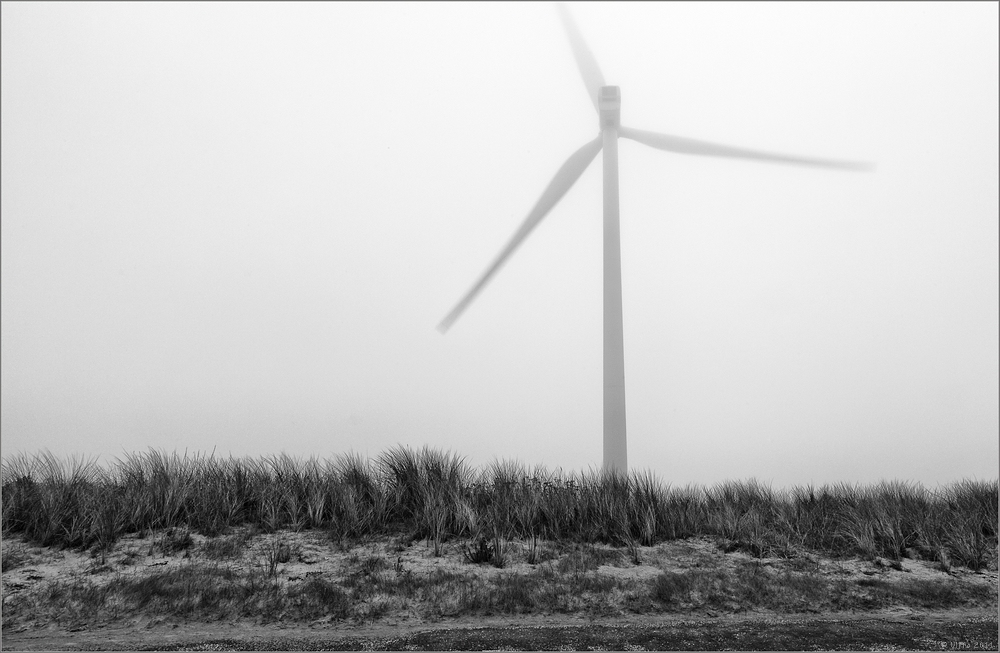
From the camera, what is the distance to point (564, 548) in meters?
12.7

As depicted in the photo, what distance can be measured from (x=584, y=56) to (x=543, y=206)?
783cm

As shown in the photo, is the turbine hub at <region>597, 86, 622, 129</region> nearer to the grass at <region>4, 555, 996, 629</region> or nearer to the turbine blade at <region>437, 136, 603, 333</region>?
the turbine blade at <region>437, 136, 603, 333</region>

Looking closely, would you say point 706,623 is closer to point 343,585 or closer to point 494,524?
point 494,524

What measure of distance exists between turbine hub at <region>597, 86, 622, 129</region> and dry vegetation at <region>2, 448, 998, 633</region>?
16501 mm

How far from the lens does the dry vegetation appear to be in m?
10.5

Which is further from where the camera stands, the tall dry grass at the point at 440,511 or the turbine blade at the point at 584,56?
the turbine blade at the point at 584,56

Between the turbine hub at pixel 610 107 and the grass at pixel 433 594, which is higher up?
the turbine hub at pixel 610 107

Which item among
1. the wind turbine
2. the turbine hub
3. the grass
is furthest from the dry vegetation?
the turbine hub

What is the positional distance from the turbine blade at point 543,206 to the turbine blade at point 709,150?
1705mm

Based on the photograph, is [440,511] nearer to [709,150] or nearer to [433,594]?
[433,594]

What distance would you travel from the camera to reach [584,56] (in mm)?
29703

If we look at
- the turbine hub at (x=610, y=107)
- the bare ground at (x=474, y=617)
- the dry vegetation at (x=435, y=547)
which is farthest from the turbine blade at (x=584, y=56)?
the bare ground at (x=474, y=617)

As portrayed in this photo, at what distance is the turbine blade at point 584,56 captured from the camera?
96.5ft

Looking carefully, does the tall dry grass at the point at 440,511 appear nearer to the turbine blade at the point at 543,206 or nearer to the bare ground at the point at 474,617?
the bare ground at the point at 474,617
